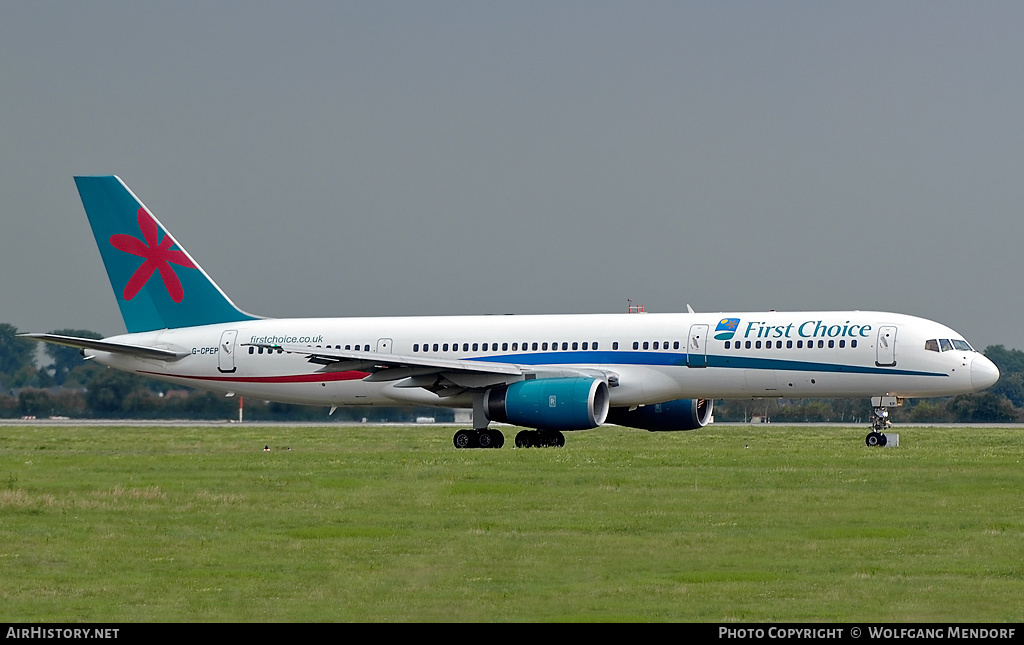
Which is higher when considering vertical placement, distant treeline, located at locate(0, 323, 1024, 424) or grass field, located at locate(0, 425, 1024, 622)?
distant treeline, located at locate(0, 323, 1024, 424)

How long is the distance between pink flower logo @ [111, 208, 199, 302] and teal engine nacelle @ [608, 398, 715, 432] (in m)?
13.6

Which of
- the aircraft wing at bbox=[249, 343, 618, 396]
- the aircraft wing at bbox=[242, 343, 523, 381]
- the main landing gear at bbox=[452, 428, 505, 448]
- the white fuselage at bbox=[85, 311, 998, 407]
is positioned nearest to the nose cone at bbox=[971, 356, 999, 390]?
the white fuselage at bbox=[85, 311, 998, 407]

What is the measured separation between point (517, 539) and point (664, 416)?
23483 mm

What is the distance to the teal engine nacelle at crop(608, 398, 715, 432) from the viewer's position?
124 feet

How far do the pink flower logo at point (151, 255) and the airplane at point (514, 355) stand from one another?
42 millimetres

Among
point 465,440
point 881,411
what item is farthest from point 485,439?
point 881,411

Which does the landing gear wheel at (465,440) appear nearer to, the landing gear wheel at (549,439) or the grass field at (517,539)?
the landing gear wheel at (549,439)

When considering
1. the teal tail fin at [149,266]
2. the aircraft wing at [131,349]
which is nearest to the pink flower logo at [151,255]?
the teal tail fin at [149,266]

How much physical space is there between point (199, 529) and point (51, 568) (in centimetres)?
289

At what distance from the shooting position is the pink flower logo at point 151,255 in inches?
1625

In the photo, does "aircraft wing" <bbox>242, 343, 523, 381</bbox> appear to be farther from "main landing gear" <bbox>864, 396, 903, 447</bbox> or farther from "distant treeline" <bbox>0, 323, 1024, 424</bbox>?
"distant treeline" <bbox>0, 323, 1024, 424</bbox>

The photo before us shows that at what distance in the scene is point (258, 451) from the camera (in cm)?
3400
